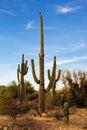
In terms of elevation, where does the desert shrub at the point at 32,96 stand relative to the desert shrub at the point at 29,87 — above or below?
below

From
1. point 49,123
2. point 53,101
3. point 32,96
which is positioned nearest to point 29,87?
point 32,96

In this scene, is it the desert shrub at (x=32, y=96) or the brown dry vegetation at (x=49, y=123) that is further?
the desert shrub at (x=32, y=96)

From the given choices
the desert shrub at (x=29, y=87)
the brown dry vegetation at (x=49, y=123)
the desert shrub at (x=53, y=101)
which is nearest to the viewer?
the brown dry vegetation at (x=49, y=123)

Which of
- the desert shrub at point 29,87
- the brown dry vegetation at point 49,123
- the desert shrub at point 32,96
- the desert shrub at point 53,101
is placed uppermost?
the desert shrub at point 29,87

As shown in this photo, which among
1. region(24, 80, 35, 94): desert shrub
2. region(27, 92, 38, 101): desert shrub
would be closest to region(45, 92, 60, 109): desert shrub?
region(27, 92, 38, 101): desert shrub

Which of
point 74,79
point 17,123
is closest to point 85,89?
point 74,79

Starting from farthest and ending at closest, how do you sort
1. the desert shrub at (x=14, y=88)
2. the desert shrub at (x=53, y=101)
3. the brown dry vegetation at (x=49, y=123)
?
the desert shrub at (x=14, y=88), the desert shrub at (x=53, y=101), the brown dry vegetation at (x=49, y=123)

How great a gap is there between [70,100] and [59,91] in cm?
244

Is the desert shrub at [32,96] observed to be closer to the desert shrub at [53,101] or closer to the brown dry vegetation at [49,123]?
the desert shrub at [53,101]

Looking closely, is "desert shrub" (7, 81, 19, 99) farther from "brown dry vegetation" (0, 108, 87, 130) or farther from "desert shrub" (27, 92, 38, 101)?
"brown dry vegetation" (0, 108, 87, 130)

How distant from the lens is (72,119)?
17.1 m

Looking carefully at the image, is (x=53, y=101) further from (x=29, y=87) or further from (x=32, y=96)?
(x=29, y=87)

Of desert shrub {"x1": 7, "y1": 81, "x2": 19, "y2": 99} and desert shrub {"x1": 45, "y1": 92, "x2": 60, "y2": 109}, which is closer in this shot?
desert shrub {"x1": 45, "y1": 92, "x2": 60, "y2": 109}

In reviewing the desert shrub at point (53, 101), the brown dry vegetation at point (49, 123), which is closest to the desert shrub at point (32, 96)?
the desert shrub at point (53, 101)
